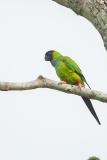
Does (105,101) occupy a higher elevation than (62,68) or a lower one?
lower

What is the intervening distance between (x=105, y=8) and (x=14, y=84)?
86 cm

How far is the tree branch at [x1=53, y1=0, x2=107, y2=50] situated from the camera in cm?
218

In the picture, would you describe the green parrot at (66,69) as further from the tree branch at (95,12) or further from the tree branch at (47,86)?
the tree branch at (95,12)

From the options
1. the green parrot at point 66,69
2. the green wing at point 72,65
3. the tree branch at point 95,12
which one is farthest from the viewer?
the green wing at point 72,65

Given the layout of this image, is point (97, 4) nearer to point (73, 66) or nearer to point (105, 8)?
point (105, 8)

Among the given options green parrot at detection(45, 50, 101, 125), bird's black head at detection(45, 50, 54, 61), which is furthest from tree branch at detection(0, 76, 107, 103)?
bird's black head at detection(45, 50, 54, 61)

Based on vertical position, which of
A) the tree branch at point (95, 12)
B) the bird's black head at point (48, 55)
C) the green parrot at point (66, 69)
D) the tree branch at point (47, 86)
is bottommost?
the tree branch at point (47, 86)

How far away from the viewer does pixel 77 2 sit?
2.32 meters

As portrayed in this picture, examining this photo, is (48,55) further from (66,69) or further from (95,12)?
(95,12)

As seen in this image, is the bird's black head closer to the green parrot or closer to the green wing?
the green parrot

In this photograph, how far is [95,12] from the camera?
221cm

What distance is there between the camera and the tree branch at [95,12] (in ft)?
7.16

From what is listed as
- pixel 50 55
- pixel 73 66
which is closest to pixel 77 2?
pixel 73 66

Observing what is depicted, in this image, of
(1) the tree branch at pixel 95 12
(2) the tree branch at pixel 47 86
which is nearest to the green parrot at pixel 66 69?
(2) the tree branch at pixel 47 86
